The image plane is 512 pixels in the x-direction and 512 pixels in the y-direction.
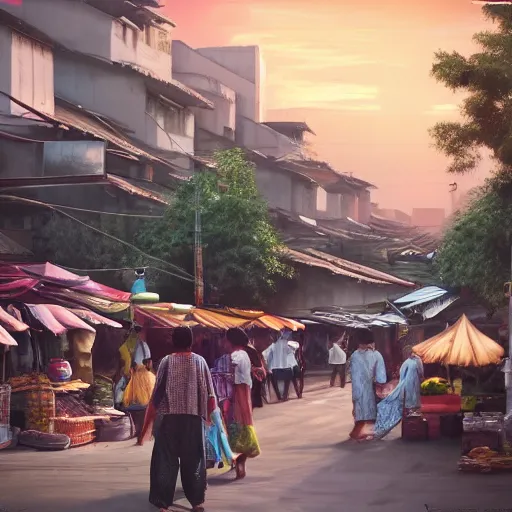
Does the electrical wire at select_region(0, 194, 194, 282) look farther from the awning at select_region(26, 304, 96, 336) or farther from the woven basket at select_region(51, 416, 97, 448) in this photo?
the woven basket at select_region(51, 416, 97, 448)

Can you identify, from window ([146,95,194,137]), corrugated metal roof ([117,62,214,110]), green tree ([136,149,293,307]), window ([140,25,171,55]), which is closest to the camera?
green tree ([136,149,293,307])

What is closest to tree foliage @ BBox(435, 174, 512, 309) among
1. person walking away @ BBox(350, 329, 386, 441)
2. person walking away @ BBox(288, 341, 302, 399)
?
person walking away @ BBox(288, 341, 302, 399)

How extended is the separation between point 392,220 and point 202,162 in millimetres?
17228

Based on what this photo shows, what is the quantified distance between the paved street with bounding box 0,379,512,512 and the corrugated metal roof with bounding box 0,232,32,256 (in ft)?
32.3

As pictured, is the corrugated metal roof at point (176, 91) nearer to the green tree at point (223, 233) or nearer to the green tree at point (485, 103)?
the green tree at point (223, 233)

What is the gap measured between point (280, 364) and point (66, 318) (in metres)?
8.56

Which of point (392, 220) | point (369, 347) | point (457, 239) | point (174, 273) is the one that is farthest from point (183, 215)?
point (392, 220)

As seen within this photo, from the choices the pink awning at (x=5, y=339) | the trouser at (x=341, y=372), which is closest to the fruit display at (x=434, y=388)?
the pink awning at (x=5, y=339)

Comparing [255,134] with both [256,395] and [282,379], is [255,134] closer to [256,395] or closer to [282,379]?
[282,379]

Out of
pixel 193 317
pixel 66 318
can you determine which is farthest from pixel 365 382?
pixel 193 317

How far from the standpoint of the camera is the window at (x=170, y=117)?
3341cm

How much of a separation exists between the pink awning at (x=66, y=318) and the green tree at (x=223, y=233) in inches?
431

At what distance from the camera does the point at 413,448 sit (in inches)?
544

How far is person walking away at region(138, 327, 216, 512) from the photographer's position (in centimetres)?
869
